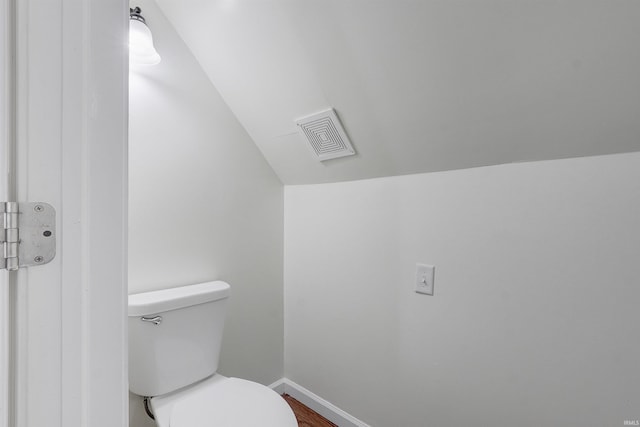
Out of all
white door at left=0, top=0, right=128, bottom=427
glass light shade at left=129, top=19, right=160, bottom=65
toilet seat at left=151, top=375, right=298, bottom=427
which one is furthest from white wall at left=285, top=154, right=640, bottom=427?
white door at left=0, top=0, right=128, bottom=427

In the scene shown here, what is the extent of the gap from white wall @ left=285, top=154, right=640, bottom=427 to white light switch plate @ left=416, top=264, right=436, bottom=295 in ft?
0.08

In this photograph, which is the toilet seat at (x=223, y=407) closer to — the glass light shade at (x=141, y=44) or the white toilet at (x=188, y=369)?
the white toilet at (x=188, y=369)

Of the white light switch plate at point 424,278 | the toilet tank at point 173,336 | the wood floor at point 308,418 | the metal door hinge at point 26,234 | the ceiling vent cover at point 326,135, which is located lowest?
the wood floor at point 308,418

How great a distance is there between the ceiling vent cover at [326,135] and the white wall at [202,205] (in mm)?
402

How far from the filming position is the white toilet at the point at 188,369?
→ 0.97 m

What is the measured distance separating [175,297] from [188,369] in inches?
11.9

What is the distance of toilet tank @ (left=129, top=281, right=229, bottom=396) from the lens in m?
1.07

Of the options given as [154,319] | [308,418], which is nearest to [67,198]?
[154,319]

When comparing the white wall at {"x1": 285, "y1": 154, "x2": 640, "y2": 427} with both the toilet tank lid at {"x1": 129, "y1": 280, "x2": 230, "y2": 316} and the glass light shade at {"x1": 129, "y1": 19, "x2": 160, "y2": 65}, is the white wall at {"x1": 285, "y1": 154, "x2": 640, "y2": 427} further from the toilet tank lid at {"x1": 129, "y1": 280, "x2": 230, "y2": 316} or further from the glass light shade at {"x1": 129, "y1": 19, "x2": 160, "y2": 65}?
the glass light shade at {"x1": 129, "y1": 19, "x2": 160, "y2": 65}

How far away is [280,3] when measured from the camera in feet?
3.44

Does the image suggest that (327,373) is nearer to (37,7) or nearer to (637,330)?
(637,330)

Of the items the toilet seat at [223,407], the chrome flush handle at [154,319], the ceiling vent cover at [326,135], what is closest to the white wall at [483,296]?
the ceiling vent cover at [326,135]

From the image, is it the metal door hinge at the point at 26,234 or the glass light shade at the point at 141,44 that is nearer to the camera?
the metal door hinge at the point at 26,234

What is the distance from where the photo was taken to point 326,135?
1346 millimetres
